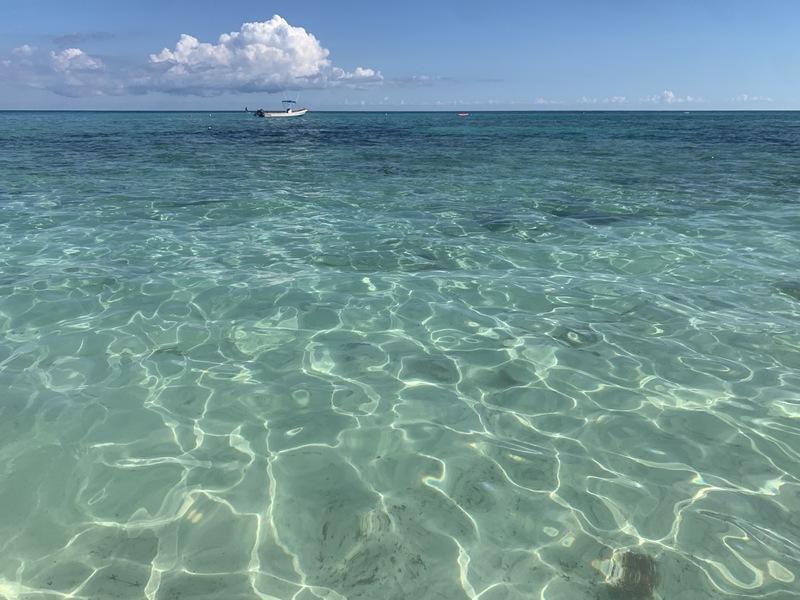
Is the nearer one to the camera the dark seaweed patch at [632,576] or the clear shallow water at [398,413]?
the dark seaweed patch at [632,576]

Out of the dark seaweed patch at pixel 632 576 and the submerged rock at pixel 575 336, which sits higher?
the dark seaweed patch at pixel 632 576

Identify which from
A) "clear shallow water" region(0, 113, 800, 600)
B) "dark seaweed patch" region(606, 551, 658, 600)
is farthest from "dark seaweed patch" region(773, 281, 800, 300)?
"dark seaweed patch" region(606, 551, 658, 600)

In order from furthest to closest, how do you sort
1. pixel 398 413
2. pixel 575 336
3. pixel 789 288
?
pixel 789 288 → pixel 575 336 → pixel 398 413

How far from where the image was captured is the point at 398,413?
23.3ft

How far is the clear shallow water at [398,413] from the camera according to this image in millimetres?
4863

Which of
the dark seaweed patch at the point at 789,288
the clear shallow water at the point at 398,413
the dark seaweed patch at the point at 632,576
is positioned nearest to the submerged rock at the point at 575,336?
the clear shallow water at the point at 398,413

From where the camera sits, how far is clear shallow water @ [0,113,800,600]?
16.0ft

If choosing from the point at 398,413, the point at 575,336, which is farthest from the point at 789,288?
the point at 398,413

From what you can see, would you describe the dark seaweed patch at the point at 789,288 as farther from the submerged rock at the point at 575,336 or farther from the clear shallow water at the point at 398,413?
the submerged rock at the point at 575,336

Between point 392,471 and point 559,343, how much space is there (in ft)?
13.7

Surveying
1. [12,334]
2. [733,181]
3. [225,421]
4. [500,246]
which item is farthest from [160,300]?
[733,181]

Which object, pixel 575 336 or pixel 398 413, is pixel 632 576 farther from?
pixel 575 336

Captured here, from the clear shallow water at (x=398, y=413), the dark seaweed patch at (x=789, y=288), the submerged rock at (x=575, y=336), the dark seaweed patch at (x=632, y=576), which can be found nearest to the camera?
the dark seaweed patch at (x=632, y=576)

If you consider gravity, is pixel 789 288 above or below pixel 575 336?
above
